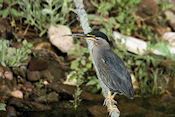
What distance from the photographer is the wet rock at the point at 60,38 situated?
18.2 feet

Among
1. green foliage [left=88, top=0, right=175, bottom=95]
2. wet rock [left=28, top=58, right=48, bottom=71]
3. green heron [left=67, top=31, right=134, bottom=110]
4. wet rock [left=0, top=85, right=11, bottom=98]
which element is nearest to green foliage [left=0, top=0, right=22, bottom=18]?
wet rock [left=28, top=58, right=48, bottom=71]

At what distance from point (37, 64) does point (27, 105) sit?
1.10 meters

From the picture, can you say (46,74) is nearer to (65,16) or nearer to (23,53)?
(23,53)

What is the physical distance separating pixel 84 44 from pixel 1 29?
5.32ft

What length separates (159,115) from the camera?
4.45m

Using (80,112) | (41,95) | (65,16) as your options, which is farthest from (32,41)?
(80,112)

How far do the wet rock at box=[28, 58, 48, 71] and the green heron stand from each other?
2.08m

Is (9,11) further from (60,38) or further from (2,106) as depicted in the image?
(2,106)

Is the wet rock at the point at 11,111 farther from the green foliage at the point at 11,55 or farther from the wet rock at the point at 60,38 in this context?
the wet rock at the point at 60,38

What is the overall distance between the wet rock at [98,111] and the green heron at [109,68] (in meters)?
1.20

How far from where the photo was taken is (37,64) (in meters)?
5.10

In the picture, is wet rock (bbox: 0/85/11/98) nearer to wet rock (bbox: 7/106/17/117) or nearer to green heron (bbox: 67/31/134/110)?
wet rock (bbox: 7/106/17/117)

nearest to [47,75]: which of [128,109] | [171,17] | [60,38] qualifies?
[60,38]

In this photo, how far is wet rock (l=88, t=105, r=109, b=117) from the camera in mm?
4199
